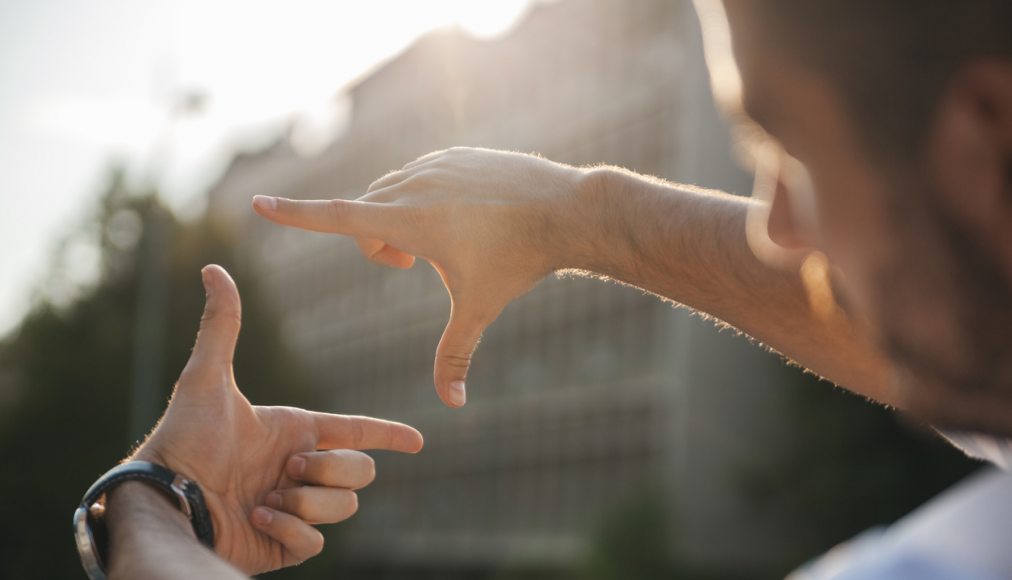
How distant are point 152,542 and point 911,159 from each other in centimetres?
115

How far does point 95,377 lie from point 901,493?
59.6 ft

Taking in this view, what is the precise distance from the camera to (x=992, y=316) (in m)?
1.13

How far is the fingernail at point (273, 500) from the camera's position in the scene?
2.27 m

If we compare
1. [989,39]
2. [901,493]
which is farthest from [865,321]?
[901,493]

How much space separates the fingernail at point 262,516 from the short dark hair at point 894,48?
51.9 inches

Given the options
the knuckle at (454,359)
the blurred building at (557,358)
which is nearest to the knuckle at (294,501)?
the knuckle at (454,359)

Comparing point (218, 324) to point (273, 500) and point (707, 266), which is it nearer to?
point (273, 500)

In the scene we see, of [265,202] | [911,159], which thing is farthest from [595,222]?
[911,159]

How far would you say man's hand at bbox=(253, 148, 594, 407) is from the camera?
7.49 ft

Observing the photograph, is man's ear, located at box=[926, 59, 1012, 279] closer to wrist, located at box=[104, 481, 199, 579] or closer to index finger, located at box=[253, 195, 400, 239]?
wrist, located at box=[104, 481, 199, 579]

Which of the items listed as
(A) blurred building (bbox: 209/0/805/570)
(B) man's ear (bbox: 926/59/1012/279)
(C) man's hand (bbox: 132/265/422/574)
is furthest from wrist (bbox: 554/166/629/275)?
(A) blurred building (bbox: 209/0/805/570)

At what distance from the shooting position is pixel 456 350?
2412mm

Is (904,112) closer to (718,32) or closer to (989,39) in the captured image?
(989,39)

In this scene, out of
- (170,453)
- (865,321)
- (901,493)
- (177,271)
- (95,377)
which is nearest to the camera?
(865,321)
